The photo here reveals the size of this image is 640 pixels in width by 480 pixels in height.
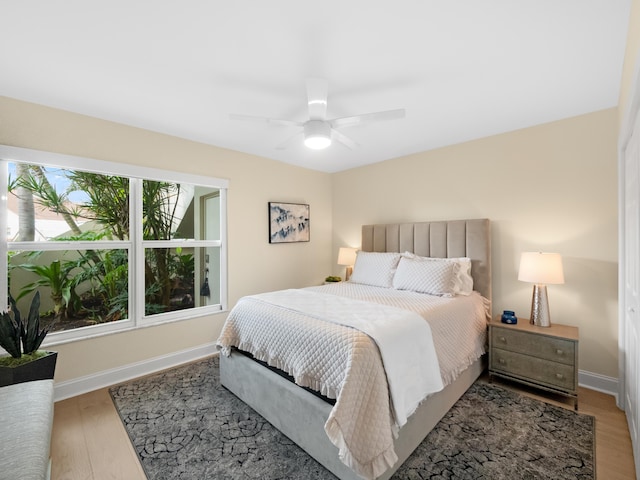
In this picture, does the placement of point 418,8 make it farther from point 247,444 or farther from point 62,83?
point 247,444

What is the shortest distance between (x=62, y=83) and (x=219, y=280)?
2.26m

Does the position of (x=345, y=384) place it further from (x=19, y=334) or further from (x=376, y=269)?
(x=19, y=334)

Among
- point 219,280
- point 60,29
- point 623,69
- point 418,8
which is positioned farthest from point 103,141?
point 623,69

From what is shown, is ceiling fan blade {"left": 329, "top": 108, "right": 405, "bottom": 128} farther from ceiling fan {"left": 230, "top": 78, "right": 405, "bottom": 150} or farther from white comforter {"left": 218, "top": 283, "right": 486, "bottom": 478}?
white comforter {"left": 218, "top": 283, "right": 486, "bottom": 478}

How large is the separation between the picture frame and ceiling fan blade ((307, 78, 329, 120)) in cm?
196

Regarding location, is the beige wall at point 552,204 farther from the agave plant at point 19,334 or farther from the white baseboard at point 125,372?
the agave plant at point 19,334

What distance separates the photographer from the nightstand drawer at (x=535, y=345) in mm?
2273

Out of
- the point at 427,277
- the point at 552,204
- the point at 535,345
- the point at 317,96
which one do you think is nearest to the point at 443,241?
the point at 427,277

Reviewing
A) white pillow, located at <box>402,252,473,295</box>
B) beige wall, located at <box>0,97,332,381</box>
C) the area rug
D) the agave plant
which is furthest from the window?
white pillow, located at <box>402,252,473,295</box>

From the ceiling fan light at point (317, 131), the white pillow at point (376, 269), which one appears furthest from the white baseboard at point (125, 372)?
the ceiling fan light at point (317, 131)

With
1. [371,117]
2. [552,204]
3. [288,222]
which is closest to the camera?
[371,117]

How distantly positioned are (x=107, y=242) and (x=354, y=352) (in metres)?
2.59

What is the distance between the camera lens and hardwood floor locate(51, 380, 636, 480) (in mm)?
1688

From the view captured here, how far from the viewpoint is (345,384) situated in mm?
1480
